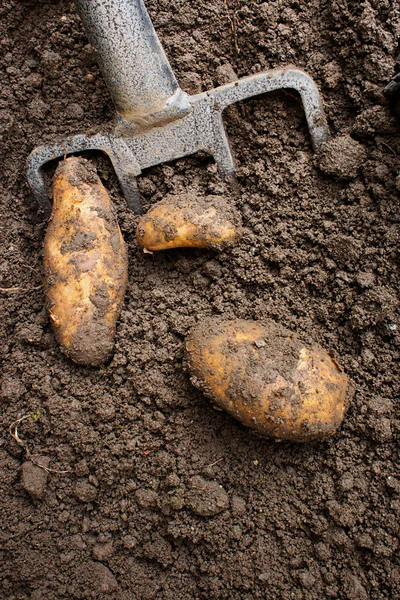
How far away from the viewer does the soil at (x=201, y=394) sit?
1.31 m

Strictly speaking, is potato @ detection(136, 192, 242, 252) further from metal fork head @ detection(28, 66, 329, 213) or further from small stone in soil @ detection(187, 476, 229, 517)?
small stone in soil @ detection(187, 476, 229, 517)

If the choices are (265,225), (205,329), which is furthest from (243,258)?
(205,329)

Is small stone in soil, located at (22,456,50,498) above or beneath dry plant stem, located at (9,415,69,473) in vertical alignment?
beneath

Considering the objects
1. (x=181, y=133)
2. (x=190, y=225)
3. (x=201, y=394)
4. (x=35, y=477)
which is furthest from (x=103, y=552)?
(x=181, y=133)

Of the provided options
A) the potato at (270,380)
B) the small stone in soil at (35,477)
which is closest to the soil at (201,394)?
the small stone in soil at (35,477)

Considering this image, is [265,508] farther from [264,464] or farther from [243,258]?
[243,258]

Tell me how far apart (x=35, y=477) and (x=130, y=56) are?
1.15 m

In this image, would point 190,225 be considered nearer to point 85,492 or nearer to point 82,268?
point 82,268

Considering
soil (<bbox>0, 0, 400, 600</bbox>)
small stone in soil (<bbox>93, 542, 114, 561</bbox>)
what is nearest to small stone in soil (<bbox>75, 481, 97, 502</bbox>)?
soil (<bbox>0, 0, 400, 600</bbox>)

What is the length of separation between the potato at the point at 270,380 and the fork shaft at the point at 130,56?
65cm

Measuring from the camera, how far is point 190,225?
133 centimetres

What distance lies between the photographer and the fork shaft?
1.29 metres

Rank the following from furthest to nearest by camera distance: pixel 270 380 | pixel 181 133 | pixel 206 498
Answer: pixel 181 133 → pixel 206 498 → pixel 270 380

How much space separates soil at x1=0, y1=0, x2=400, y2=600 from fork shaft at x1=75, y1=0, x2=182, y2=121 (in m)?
0.11
